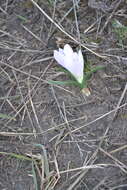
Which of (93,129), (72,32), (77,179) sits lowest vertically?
(77,179)

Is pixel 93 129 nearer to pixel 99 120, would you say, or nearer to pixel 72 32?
pixel 99 120

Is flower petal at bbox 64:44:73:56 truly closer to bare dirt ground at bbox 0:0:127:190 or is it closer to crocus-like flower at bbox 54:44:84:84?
crocus-like flower at bbox 54:44:84:84

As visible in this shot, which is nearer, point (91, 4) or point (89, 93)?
point (89, 93)

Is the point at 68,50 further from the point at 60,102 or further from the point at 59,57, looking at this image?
the point at 60,102

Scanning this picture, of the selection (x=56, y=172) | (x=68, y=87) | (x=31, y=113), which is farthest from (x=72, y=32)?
(x=56, y=172)

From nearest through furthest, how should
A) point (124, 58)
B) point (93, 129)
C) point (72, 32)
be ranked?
point (93, 129), point (124, 58), point (72, 32)

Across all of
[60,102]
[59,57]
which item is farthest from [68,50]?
[60,102]
